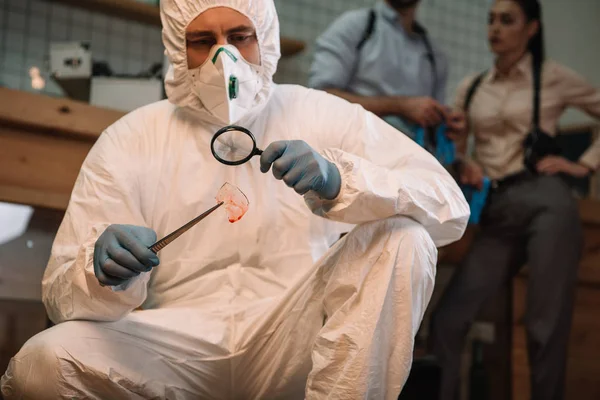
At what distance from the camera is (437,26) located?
3.37m

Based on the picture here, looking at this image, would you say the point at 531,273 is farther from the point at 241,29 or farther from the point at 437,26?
the point at 437,26

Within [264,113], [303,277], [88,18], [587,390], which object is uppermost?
[88,18]

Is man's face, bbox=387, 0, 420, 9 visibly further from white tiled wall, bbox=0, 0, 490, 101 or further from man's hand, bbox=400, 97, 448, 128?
white tiled wall, bbox=0, 0, 490, 101

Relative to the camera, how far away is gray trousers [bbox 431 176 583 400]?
215cm

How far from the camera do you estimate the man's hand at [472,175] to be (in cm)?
222

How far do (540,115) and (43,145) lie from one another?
151 centimetres

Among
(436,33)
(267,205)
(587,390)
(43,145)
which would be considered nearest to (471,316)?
(587,390)

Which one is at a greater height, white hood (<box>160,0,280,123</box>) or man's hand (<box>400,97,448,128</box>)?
white hood (<box>160,0,280,123</box>)

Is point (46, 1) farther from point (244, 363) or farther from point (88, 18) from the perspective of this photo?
point (244, 363)

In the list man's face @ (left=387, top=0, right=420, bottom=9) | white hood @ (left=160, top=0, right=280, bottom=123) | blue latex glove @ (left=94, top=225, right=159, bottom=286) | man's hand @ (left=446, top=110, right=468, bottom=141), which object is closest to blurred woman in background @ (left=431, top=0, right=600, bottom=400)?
man's hand @ (left=446, top=110, right=468, bottom=141)

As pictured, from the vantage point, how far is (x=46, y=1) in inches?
98.0

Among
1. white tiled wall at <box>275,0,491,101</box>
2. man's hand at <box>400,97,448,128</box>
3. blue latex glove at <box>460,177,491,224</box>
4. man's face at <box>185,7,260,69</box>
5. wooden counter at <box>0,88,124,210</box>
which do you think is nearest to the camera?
man's face at <box>185,7,260,69</box>

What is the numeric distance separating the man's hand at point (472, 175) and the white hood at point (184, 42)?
87cm

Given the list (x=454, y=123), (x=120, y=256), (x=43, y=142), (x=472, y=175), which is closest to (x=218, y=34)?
(x=120, y=256)
